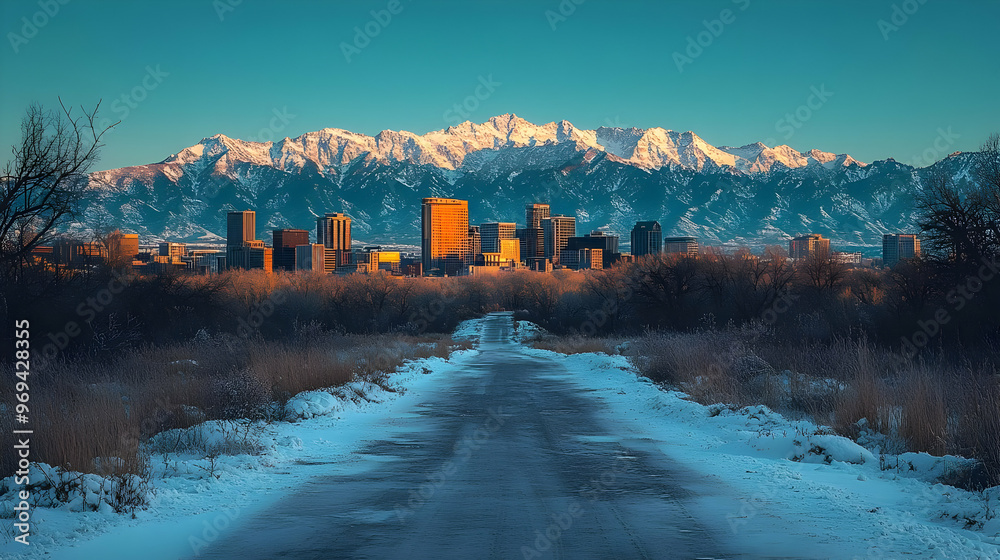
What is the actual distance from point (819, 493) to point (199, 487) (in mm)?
7432

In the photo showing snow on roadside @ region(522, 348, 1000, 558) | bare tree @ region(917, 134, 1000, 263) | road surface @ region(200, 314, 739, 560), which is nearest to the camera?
road surface @ region(200, 314, 739, 560)

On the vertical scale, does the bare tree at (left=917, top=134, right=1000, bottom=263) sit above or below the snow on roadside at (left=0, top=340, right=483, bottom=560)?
above

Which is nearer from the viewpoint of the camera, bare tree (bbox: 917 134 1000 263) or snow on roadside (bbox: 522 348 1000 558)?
snow on roadside (bbox: 522 348 1000 558)

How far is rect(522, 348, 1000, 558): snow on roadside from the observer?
697cm

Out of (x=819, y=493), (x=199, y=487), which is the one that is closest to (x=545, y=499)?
(x=819, y=493)

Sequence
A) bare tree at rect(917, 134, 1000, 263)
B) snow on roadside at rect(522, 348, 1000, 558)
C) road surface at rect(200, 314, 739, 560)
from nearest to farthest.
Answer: road surface at rect(200, 314, 739, 560) < snow on roadside at rect(522, 348, 1000, 558) < bare tree at rect(917, 134, 1000, 263)

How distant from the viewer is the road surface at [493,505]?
6.86 metres

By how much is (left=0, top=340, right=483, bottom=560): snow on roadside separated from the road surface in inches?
15.4

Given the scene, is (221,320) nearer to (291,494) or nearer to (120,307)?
(120,307)

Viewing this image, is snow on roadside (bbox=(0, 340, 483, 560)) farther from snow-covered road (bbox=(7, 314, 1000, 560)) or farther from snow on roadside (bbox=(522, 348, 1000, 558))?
snow on roadside (bbox=(522, 348, 1000, 558))

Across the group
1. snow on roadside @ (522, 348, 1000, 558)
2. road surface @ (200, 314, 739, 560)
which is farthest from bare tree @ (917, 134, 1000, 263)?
road surface @ (200, 314, 739, 560)

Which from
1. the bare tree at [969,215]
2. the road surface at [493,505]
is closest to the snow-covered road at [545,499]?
the road surface at [493,505]

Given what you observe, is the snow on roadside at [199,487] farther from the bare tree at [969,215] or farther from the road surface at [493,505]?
the bare tree at [969,215]

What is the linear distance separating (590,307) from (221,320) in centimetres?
4192
